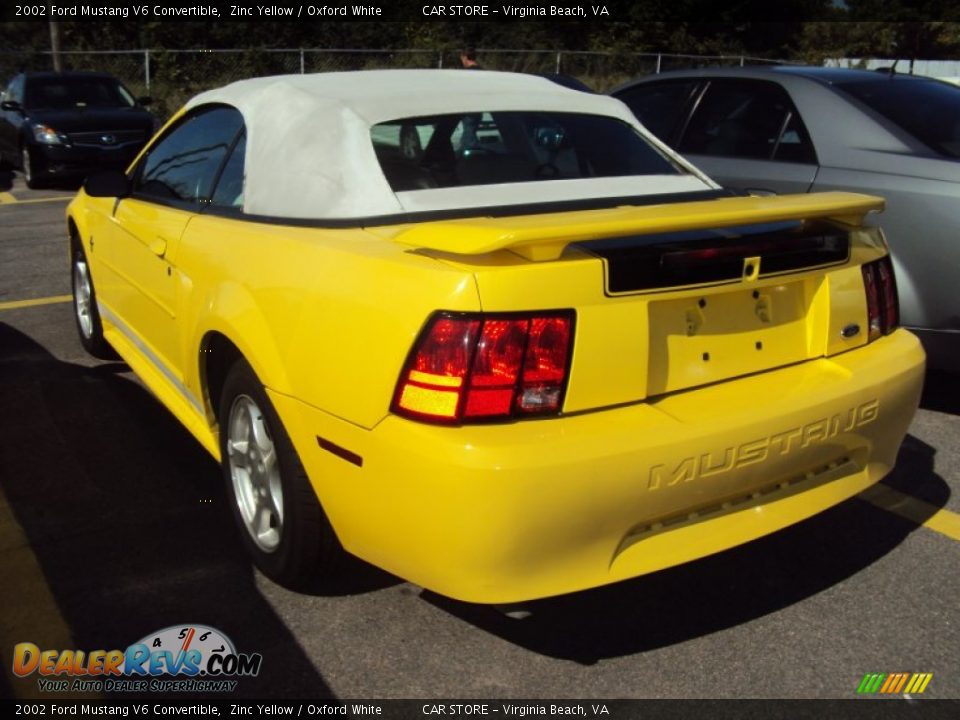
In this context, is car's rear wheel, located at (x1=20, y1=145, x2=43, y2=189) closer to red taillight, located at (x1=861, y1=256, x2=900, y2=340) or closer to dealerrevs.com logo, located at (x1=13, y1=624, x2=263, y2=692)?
dealerrevs.com logo, located at (x1=13, y1=624, x2=263, y2=692)

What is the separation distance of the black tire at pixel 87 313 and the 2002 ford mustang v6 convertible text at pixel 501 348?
1.69 metres

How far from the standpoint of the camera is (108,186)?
414 centimetres

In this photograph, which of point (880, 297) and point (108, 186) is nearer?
point (880, 297)

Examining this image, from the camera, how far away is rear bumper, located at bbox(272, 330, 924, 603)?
7.30ft

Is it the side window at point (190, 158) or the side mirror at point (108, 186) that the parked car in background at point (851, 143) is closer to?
the side window at point (190, 158)

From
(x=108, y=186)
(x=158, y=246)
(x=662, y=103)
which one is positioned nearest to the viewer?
(x=158, y=246)

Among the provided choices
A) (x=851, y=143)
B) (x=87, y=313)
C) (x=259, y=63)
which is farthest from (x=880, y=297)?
(x=259, y=63)

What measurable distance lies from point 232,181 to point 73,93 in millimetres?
10919

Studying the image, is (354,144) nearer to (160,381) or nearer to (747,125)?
(160,381)

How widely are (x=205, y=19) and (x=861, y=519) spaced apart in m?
37.8

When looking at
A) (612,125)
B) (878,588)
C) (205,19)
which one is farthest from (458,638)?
(205,19)

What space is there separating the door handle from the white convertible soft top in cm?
49

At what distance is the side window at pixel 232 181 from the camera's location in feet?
10.9

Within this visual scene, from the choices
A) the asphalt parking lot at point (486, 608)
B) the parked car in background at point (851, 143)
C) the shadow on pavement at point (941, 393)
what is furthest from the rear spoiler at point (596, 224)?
the shadow on pavement at point (941, 393)
